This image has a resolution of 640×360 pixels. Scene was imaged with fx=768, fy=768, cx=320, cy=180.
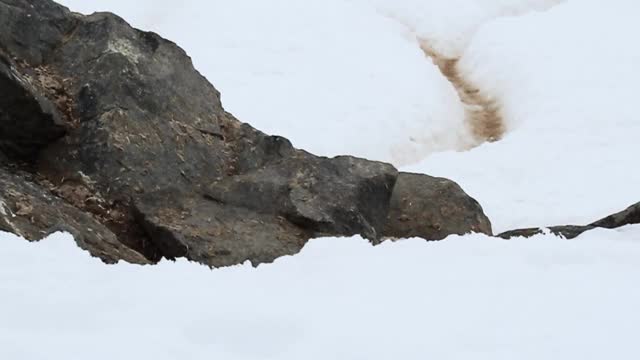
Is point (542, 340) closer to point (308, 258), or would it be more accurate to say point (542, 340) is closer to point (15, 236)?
point (308, 258)

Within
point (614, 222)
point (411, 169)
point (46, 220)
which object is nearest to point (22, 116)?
point (46, 220)

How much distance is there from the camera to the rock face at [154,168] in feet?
Answer: 29.9

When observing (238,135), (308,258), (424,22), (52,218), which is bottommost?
(308,258)

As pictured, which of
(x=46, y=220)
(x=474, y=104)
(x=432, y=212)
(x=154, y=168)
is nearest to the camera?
(x=46, y=220)

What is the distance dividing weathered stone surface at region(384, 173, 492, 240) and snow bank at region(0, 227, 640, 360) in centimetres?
333

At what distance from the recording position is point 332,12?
24.1 metres

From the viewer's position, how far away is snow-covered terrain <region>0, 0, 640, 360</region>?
610 cm

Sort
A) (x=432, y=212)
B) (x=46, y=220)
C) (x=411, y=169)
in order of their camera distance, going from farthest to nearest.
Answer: (x=411, y=169) < (x=432, y=212) < (x=46, y=220)

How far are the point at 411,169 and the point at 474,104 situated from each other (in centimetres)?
478

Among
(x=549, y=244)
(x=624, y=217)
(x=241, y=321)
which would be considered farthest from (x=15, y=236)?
(x=624, y=217)

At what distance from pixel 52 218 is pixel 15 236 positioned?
0.89 metres

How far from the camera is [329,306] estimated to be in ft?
22.1

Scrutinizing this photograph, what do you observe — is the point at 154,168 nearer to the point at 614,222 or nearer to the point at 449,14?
the point at 614,222

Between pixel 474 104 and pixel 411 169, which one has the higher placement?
pixel 474 104
